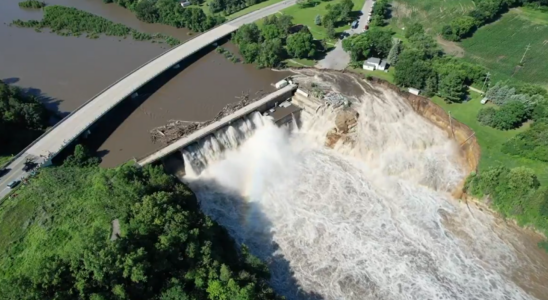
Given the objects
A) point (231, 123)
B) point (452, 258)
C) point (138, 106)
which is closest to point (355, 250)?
point (452, 258)

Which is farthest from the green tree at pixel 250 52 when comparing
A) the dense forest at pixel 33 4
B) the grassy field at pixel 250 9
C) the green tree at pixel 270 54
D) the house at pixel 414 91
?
the dense forest at pixel 33 4

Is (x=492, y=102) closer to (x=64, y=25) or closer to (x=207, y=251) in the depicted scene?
(x=207, y=251)

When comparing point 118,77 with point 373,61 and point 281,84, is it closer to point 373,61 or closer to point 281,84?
point 281,84

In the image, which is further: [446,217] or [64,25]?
[64,25]

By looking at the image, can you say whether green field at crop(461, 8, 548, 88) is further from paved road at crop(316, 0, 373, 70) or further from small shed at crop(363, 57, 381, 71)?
paved road at crop(316, 0, 373, 70)

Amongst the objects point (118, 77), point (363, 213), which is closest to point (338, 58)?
point (363, 213)

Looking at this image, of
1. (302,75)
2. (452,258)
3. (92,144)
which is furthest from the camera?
(302,75)

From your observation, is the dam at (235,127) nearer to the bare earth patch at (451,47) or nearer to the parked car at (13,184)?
the parked car at (13,184)

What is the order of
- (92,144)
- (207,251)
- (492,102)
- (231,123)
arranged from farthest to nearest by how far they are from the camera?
1. (492,102)
2. (231,123)
3. (92,144)
4. (207,251)
